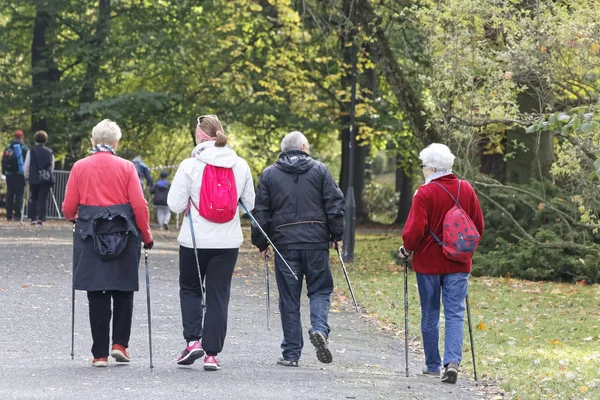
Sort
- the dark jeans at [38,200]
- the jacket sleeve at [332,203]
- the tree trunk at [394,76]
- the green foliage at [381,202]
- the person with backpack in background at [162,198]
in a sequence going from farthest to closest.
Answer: the green foliage at [381,202]
the person with backpack in background at [162,198]
the dark jeans at [38,200]
the tree trunk at [394,76]
the jacket sleeve at [332,203]

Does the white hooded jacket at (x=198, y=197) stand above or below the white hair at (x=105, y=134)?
below

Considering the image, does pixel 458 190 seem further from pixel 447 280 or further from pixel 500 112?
pixel 500 112

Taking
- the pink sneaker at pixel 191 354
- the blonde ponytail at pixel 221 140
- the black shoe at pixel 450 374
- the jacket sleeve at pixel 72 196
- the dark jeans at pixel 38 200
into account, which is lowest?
the black shoe at pixel 450 374

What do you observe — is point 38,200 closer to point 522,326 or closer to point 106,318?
point 522,326

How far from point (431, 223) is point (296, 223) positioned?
1.10 metres

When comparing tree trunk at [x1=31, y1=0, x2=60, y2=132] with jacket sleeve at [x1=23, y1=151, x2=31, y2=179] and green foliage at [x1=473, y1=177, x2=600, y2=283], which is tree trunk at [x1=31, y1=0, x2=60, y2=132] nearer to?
jacket sleeve at [x1=23, y1=151, x2=31, y2=179]

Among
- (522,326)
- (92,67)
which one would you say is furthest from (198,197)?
(92,67)

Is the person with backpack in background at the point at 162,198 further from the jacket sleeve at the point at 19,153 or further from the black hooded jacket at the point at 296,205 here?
the black hooded jacket at the point at 296,205

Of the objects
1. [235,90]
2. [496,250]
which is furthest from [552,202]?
[235,90]

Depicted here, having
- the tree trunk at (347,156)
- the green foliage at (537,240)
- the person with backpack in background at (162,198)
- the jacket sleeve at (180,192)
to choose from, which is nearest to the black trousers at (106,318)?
the jacket sleeve at (180,192)

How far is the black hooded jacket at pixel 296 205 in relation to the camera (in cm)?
968

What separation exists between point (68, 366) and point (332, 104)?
2642cm

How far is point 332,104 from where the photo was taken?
115 ft

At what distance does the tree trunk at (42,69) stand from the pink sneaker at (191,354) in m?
27.3
